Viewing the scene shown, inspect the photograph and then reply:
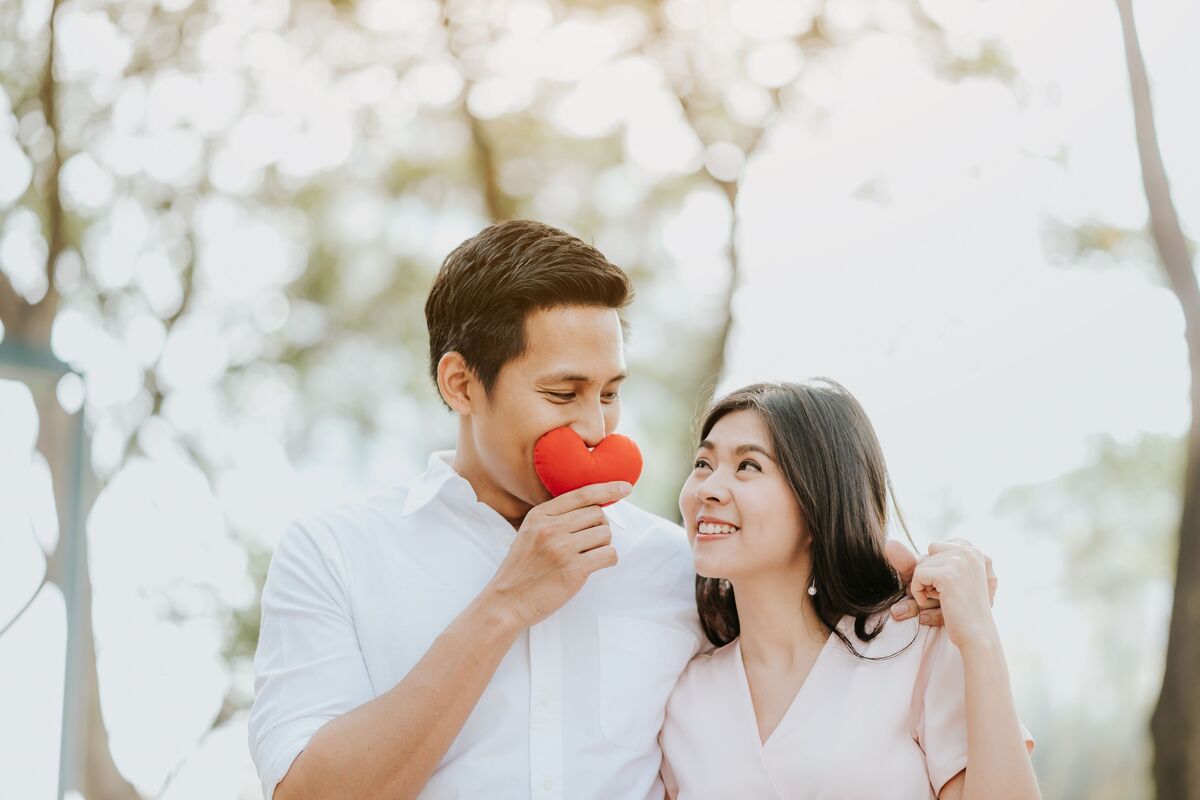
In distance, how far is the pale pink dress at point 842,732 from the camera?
1817 millimetres

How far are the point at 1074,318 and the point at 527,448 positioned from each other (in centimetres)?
274

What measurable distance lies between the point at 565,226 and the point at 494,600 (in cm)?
324

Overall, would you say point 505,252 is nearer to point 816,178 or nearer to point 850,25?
point 816,178

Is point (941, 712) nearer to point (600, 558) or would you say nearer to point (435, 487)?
point (600, 558)

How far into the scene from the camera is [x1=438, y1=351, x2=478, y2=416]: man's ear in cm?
205

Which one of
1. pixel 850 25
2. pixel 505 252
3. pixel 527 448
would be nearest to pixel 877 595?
pixel 527 448

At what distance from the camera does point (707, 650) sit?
212cm

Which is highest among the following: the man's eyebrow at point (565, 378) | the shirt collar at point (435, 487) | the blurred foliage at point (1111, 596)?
the man's eyebrow at point (565, 378)

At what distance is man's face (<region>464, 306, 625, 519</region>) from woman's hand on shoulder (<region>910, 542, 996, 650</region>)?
57 centimetres

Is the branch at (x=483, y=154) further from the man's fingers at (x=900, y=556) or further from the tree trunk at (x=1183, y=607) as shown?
the man's fingers at (x=900, y=556)

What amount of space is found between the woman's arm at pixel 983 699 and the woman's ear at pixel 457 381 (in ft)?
2.78

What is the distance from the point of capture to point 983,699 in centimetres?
168

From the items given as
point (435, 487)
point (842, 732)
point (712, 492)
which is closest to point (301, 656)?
point (435, 487)

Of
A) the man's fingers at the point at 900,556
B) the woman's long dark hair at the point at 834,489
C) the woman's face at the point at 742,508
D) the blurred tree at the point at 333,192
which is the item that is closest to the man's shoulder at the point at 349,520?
the woman's face at the point at 742,508
